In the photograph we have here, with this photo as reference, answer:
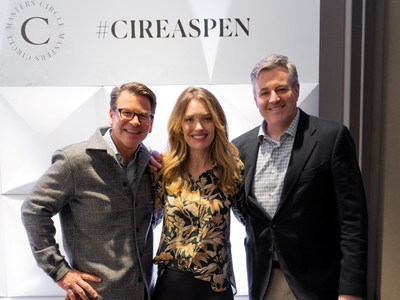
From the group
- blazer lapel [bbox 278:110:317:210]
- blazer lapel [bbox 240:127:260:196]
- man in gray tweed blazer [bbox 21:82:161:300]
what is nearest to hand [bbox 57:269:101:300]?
man in gray tweed blazer [bbox 21:82:161:300]

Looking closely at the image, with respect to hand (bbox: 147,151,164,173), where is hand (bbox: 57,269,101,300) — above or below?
below

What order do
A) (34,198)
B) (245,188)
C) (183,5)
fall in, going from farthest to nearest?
(183,5), (245,188), (34,198)

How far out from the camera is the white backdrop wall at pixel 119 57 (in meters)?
3.01

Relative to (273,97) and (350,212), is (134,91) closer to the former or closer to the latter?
(273,97)

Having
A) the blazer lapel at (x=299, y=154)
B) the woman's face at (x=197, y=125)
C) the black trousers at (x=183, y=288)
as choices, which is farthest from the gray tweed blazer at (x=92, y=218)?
the blazer lapel at (x=299, y=154)

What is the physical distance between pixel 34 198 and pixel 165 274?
773mm

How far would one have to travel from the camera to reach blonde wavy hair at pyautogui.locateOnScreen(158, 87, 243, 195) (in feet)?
7.02

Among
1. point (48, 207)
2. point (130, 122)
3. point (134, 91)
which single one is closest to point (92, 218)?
point (48, 207)

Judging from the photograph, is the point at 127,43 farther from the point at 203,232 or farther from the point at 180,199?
the point at 203,232

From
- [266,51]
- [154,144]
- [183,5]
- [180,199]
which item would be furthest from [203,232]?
[183,5]

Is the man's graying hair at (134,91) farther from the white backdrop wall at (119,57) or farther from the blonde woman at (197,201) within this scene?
the white backdrop wall at (119,57)

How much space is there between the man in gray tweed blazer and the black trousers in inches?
5.3

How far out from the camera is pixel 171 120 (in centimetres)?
222

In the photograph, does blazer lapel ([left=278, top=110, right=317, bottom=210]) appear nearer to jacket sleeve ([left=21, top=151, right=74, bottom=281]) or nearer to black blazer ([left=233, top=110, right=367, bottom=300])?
black blazer ([left=233, top=110, right=367, bottom=300])
